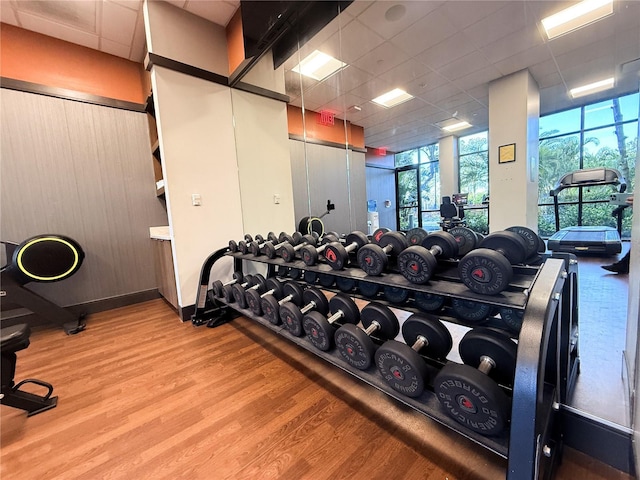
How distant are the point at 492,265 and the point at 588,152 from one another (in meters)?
0.90

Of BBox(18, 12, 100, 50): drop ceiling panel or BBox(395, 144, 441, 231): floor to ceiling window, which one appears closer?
BBox(395, 144, 441, 231): floor to ceiling window

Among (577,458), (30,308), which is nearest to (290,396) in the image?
(577,458)

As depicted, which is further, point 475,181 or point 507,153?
point 475,181

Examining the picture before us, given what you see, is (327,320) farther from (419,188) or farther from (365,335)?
(419,188)

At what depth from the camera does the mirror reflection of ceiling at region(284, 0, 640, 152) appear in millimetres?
1253

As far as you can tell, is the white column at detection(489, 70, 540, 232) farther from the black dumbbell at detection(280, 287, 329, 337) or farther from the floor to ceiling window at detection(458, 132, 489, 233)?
the black dumbbell at detection(280, 287, 329, 337)

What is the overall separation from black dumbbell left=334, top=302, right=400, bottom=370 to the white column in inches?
41.5

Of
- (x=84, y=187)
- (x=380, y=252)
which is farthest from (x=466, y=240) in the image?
(x=84, y=187)

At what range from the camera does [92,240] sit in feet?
10.3

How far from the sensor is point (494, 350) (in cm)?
101

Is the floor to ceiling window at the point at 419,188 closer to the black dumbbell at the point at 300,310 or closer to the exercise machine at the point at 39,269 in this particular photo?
the black dumbbell at the point at 300,310

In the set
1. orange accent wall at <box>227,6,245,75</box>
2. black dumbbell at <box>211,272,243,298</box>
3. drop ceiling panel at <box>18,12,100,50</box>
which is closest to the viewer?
black dumbbell at <box>211,272,243,298</box>

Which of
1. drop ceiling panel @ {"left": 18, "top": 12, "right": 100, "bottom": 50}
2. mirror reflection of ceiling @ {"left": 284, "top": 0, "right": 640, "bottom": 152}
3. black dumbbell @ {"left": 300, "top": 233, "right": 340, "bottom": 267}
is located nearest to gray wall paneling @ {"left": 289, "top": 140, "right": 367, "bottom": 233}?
mirror reflection of ceiling @ {"left": 284, "top": 0, "right": 640, "bottom": 152}

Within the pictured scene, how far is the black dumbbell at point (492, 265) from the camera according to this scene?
931 mm
